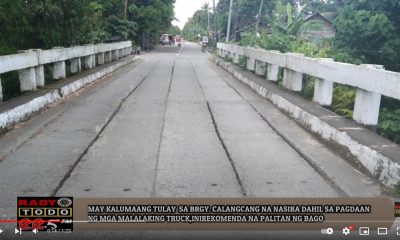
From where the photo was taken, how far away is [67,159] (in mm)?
5559

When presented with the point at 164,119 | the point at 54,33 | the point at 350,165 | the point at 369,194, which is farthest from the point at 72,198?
the point at 54,33

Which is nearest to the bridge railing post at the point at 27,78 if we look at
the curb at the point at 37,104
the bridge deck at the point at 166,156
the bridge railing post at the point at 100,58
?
the curb at the point at 37,104

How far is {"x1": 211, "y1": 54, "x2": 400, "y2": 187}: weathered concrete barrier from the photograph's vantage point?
193 inches

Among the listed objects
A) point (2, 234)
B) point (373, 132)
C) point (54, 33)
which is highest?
point (54, 33)

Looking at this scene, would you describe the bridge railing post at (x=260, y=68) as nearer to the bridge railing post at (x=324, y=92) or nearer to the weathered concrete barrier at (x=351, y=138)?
the weathered concrete barrier at (x=351, y=138)

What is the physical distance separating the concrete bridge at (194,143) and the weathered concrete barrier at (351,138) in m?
0.02

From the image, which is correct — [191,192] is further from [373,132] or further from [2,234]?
[373,132]

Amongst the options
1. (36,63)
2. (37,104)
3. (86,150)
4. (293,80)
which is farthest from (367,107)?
(36,63)

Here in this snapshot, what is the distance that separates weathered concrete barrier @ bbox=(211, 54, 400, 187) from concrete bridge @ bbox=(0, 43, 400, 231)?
0.05ft

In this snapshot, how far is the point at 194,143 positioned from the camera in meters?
6.45

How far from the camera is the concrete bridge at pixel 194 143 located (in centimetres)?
473

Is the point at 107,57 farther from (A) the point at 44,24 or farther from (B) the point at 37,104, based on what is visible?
(B) the point at 37,104

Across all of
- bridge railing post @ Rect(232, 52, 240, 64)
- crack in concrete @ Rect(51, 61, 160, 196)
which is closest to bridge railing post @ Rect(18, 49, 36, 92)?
crack in concrete @ Rect(51, 61, 160, 196)

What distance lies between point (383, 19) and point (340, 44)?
3.00 m
